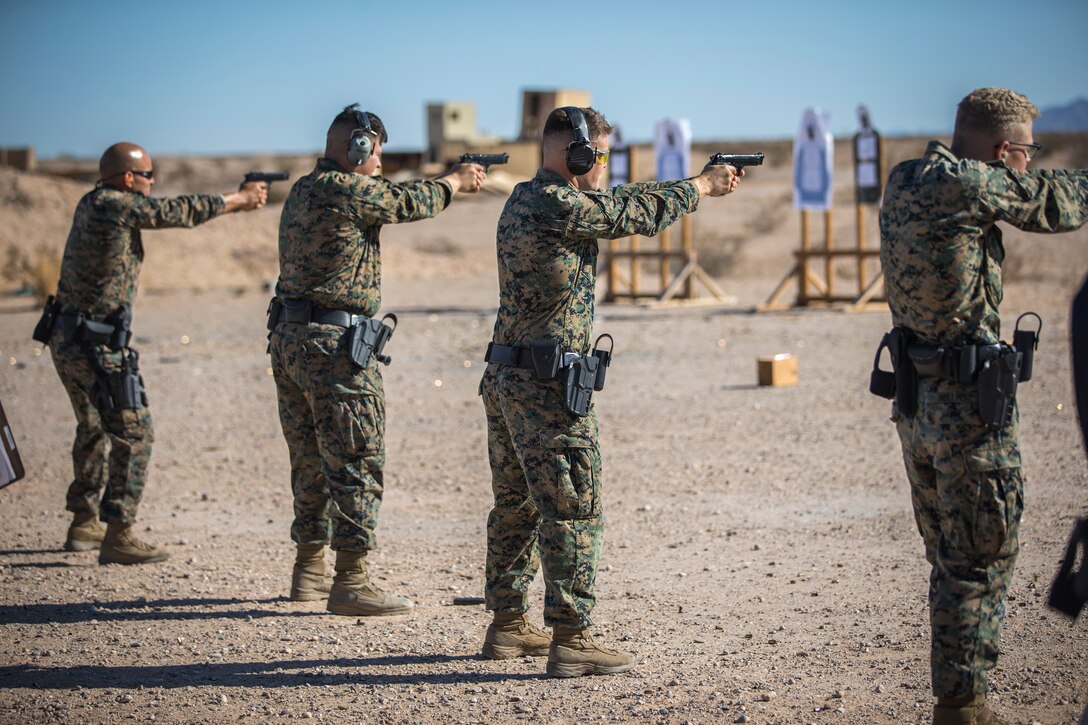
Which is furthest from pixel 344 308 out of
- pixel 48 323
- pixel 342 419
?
pixel 48 323

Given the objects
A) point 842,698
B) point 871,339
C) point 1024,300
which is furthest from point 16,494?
point 1024,300

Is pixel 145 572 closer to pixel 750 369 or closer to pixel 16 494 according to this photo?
pixel 16 494

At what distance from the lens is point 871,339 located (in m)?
14.2

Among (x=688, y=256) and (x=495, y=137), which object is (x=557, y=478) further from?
(x=495, y=137)

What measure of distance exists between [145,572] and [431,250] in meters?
24.7

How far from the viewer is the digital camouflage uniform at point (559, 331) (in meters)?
4.41

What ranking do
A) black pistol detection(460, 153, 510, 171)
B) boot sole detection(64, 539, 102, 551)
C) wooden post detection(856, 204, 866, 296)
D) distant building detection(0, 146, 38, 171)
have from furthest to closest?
distant building detection(0, 146, 38, 171) < wooden post detection(856, 204, 866, 296) < boot sole detection(64, 539, 102, 551) < black pistol detection(460, 153, 510, 171)

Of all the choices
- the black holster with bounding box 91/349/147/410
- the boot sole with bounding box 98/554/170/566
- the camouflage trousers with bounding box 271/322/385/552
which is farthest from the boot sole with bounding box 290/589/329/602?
the black holster with bounding box 91/349/147/410

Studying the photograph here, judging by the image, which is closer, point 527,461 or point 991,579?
point 991,579

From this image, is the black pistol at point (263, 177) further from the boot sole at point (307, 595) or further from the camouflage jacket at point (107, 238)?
the boot sole at point (307, 595)

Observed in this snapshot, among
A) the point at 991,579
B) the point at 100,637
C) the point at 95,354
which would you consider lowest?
the point at 100,637

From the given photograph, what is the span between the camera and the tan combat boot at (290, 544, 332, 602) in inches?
230

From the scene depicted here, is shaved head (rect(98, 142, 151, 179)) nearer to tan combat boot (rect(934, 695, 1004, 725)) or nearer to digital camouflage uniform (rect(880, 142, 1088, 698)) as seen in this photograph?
digital camouflage uniform (rect(880, 142, 1088, 698))

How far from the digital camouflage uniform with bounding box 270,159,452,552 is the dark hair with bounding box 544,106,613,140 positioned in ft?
3.53
